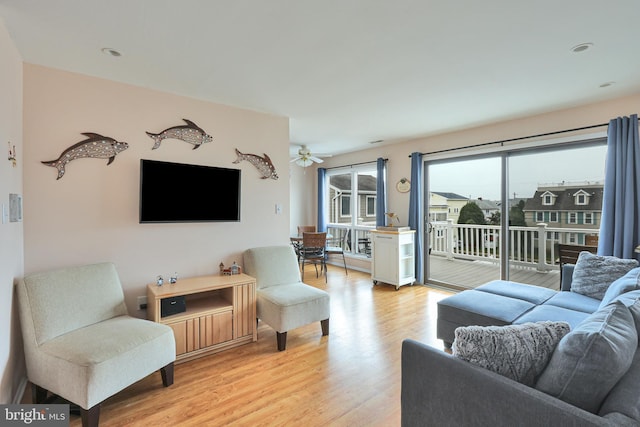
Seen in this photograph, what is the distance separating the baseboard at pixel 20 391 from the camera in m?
1.91

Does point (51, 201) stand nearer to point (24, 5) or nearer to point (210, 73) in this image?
point (24, 5)

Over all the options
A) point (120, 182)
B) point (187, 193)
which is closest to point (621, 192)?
point (187, 193)

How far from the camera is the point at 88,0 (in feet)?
5.28

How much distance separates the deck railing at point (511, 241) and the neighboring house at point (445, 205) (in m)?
0.17

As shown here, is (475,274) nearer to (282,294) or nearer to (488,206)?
(488,206)

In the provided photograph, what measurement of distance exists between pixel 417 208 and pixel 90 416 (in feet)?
14.6

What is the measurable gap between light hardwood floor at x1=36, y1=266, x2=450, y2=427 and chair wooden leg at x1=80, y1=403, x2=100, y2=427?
0.12 meters

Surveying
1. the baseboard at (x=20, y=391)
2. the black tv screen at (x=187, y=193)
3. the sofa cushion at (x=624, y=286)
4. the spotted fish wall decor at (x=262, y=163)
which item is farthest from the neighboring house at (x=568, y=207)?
the baseboard at (x=20, y=391)

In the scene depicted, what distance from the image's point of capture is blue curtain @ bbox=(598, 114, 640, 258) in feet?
9.53

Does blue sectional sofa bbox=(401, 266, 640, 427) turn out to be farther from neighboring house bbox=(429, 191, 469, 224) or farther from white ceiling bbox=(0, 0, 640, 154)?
neighboring house bbox=(429, 191, 469, 224)

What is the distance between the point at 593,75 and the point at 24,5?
4074 mm

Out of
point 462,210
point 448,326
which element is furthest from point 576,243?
point 448,326

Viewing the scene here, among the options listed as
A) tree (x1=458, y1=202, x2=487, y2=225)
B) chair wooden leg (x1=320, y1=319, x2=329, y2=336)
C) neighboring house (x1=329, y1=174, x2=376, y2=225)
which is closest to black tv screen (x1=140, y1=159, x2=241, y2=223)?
chair wooden leg (x1=320, y1=319, x2=329, y2=336)

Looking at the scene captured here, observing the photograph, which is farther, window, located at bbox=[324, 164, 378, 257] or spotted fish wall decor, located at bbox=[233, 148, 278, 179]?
window, located at bbox=[324, 164, 378, 257]
